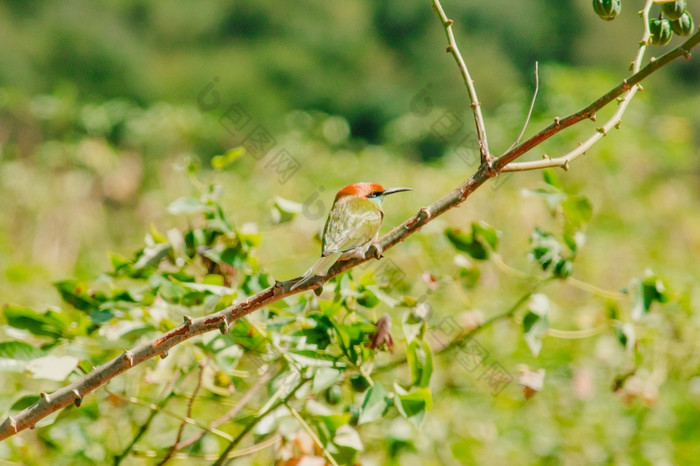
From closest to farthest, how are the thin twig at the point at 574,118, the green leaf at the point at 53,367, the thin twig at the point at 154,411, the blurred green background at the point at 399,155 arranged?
the thin twig at the point at 574,118 → the green leaf at the point at 53,367 → the thin twig at the point at 154,411 → the blurred green background at the point at 399,155

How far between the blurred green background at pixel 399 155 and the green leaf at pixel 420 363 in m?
0.23

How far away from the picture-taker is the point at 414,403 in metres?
0.67

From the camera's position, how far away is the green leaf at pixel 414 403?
0.66 metres

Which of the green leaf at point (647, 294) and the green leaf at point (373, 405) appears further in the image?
the green leaf at point (647, 294)

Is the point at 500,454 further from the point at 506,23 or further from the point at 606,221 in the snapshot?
the point at 506,23

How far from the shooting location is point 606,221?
394 centimetres

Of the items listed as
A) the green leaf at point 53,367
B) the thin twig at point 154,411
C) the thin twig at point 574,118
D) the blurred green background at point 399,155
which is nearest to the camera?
the thin twig at point 574,118

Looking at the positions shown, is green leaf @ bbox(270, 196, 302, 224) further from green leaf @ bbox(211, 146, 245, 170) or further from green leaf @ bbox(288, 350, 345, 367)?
green leaf @ bbox(288, 350, 345, 367)

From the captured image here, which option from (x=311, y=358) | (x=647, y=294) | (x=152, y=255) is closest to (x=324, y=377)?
(x=311, y=358)

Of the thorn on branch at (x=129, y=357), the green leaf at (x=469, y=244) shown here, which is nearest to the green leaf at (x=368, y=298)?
the green leaf at (x=469, y=244)

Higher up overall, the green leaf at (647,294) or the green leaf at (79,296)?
the green leaf at (647,294)

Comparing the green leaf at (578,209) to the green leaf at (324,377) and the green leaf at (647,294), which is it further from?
the green leaf at (324,377)

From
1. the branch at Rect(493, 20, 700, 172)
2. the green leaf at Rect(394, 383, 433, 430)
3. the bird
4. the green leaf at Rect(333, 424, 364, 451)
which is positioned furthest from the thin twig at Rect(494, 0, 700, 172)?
the green leaf at Rect(333, 424, 364, 451)

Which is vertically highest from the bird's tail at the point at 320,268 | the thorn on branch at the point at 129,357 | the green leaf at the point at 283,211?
the green leaf at the point at 283,211
